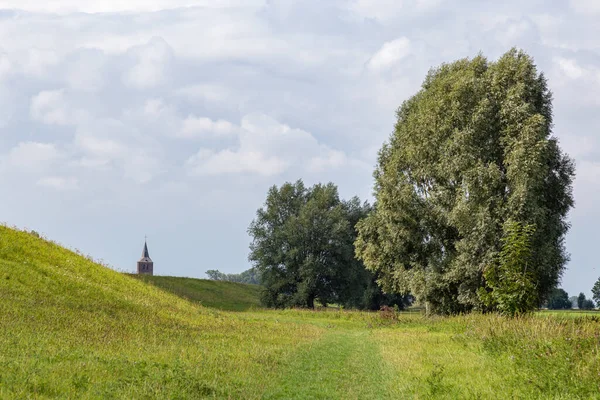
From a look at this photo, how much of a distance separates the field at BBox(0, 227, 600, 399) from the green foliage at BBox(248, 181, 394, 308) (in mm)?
37026

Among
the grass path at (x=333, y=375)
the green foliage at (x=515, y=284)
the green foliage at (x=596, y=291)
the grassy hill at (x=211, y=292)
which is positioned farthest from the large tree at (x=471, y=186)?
the green foliage at (x=596, y=291)

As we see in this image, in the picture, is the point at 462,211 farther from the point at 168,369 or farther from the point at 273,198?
the point at 273,198

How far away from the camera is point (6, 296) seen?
26.2 meters

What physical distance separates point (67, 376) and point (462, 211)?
32.3 meters

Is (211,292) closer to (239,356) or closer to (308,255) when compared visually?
(308,255)

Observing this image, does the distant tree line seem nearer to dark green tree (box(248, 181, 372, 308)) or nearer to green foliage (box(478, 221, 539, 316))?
dark green tree (box(248, 181, 372, 308))

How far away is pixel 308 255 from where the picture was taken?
72.8 metres

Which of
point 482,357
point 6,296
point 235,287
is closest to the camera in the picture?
point 482,357

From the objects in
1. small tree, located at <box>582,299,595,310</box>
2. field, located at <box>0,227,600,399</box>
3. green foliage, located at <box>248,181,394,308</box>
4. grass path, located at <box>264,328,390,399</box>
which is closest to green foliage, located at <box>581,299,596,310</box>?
small tree, located at <box>582,299,595,310</box>

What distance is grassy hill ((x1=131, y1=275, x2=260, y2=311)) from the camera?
70375mm

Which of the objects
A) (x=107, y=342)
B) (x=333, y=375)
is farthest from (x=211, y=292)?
(x=333, y=375)

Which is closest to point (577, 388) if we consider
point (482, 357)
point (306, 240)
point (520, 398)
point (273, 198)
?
point (520, 398)

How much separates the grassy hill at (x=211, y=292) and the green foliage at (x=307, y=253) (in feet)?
17.4

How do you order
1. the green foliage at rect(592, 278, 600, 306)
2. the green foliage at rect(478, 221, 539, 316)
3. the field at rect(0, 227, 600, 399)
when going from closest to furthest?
the field at rect(0, 227, 600, 399) → the green foliage at rect(478, 221, 539, 316) → the green foliage at rect(592, 278, 600, 306)
